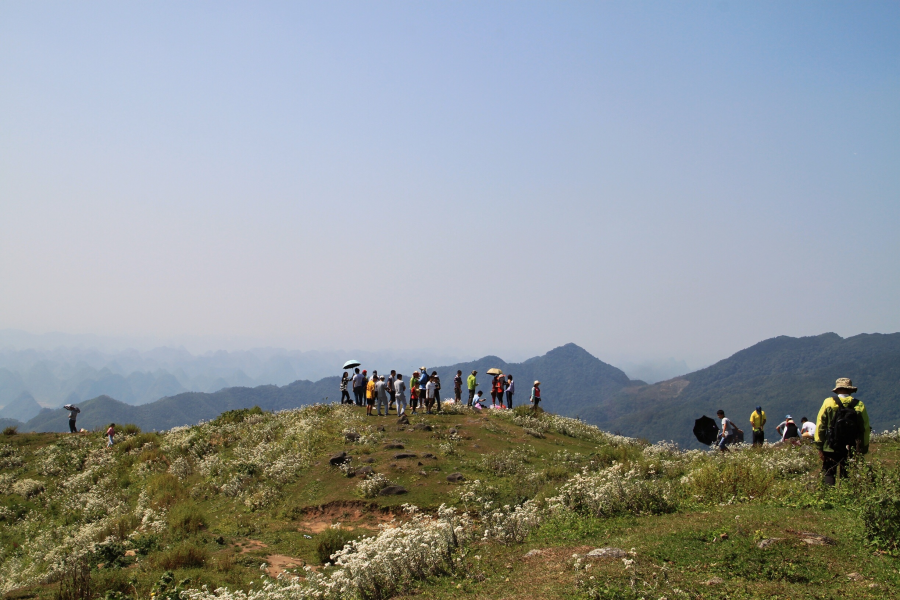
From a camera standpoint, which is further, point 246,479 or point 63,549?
point 246,479

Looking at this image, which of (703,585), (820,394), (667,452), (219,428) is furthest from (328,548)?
(820,394)

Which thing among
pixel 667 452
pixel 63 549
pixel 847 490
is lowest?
pixel 63 549

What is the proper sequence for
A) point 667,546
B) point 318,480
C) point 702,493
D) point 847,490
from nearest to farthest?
point 667,546
point 847,490
point 702,493
point 318,480

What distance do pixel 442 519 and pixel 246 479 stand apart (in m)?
11.4

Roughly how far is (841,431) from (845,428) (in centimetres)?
9

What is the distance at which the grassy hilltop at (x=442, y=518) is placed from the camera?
784 cm

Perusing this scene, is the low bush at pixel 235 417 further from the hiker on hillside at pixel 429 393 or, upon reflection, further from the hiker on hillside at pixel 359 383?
the hiker on hillside at pixel 429 393

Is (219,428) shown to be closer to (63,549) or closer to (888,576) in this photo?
(63,549)

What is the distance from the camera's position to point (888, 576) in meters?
6.88

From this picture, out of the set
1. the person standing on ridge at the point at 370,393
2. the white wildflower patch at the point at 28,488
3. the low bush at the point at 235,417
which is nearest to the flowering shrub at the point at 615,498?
the person standing on ridge at the point at 370,393

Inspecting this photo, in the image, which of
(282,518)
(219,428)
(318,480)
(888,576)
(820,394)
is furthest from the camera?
(820,394)

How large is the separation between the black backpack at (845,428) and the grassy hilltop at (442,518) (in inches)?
25.2

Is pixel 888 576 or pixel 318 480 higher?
pixel 888 576

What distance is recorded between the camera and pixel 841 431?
1066 centimetres
